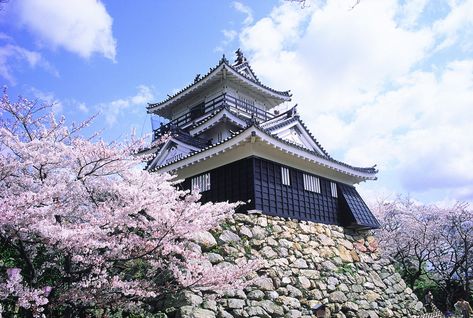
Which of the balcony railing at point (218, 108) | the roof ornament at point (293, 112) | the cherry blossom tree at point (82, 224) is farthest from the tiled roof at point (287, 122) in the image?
the cherry blossom tree at point (82, 224)

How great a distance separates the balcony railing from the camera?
17.8m

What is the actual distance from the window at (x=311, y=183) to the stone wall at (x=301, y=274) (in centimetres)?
146

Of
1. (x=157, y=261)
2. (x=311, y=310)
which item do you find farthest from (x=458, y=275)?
(x=157, y=261)

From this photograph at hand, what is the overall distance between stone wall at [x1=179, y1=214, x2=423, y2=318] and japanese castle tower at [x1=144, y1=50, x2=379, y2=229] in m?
0.75

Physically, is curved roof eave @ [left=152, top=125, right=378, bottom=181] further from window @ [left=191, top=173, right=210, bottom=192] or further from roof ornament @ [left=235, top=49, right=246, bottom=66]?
roof ornament @ [left=235, top=49, right=246, bottom=66]

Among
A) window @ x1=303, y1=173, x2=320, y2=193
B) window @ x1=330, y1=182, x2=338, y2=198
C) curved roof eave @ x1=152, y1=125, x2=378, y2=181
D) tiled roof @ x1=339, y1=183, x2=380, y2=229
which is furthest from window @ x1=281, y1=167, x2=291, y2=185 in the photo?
tiled roof @ x1=339, y1=183, x2=380, y2=229

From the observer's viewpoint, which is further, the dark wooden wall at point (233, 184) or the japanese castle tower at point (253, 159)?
the japanese castle tower at point (253, 159)

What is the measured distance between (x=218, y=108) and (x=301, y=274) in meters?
9.47

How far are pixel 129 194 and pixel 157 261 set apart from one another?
150 centimetres

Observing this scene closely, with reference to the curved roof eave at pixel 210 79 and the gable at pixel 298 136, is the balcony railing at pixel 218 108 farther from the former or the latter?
the gable at pixel 298 136

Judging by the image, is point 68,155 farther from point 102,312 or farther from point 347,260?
point 347,260

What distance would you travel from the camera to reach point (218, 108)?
17.3 metres

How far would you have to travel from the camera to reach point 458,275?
67.2ft

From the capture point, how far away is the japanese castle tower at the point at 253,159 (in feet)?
38.4
